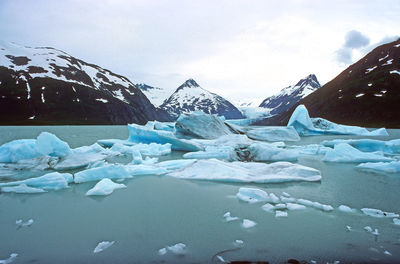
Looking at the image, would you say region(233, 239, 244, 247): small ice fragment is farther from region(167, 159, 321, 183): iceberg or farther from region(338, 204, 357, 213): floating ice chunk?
region(167, 159, 321, 183): iceberg

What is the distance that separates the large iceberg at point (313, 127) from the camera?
116ft

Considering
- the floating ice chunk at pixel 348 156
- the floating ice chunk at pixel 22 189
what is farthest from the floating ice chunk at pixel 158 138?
the floating ice chunk at pixel 22 189

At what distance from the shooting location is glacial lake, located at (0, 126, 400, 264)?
11.3ft

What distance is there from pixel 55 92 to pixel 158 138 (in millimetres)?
92284

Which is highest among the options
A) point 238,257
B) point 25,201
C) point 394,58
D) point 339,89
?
point 394,58

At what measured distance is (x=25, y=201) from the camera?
19.7 ft

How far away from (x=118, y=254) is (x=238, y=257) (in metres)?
1.62

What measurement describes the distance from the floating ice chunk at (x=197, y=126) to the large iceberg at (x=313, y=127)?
17824 millimetres

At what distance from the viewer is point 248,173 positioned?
330 inches

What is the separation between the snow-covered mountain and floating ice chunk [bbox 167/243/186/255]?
89826 mm

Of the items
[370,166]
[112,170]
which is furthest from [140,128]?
[370,166]

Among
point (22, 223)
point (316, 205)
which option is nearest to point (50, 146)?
point (22, 223)

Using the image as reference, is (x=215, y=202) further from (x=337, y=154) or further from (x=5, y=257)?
(x=337, y=154)

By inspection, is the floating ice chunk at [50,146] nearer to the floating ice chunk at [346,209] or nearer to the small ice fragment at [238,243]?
the small ice fragment at [238,243]
